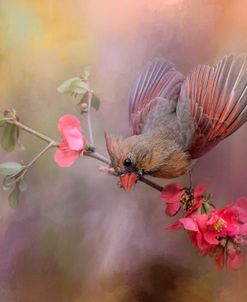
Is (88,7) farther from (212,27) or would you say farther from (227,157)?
(227,157)

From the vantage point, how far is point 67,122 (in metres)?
A: 1.01

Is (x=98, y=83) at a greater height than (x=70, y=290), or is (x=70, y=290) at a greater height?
(x=98, y=83)

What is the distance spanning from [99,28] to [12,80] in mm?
234

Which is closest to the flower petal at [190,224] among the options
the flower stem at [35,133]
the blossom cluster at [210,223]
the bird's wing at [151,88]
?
the blossom cluster at [210,223]

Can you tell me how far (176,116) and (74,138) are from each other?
0.23 m

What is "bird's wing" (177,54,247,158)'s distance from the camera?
97 centimetres

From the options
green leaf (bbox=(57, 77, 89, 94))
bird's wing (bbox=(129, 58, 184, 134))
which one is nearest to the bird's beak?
bird's wing (bbox=(129, 58, 184, 134))

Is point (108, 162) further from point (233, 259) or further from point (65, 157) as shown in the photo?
point (233, 259)

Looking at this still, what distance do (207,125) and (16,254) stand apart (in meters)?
0.51

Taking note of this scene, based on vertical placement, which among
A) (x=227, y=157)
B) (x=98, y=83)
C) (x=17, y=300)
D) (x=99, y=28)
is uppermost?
(x=99, y=28)

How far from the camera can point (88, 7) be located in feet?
3.44

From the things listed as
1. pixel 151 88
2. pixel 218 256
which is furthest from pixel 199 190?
pixel 151 88

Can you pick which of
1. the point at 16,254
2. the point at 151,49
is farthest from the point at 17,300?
the point at 151,49

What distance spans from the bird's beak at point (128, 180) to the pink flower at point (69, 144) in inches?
4.3
